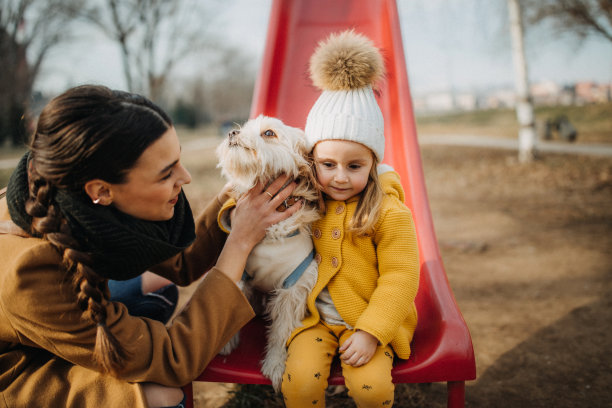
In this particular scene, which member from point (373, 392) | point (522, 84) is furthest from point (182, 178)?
point (522, 84)

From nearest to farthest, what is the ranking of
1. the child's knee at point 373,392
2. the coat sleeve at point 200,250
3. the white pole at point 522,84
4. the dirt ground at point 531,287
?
1. the child's knee at point 373,392
2. the coat sleeve at point 200,250
3. the dirt ground at point 531,287
4. the white pole at point 522,84

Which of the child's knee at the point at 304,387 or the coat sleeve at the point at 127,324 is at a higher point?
the coat sleeve at the point at 127,324

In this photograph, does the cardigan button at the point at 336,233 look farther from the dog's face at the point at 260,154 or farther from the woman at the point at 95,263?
the woman at the point at 95,263

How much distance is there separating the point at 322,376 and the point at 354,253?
462mm

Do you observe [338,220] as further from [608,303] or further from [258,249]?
[608,303]

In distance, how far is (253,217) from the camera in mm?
1683

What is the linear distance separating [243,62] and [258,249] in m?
41.0

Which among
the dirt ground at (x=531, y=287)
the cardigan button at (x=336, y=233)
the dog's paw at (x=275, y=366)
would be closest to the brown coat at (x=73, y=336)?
the dog's paw at (x=275, y=366)

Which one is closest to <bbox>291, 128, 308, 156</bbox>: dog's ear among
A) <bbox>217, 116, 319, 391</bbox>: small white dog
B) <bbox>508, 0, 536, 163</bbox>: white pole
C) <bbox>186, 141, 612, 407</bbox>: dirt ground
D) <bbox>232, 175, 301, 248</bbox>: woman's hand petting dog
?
<bbox>217, 116, 319, 391</bbox>: small white dog

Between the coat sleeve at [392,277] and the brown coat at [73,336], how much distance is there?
44cm

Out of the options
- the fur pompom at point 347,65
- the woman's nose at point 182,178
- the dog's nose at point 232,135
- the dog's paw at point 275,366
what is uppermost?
the fur pompom at point 347,65

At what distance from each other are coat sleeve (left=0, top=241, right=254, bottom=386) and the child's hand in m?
0.36

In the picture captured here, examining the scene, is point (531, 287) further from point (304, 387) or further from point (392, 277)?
point (304, 387)

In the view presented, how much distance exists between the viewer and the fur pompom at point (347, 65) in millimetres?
1807
